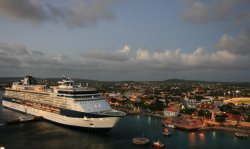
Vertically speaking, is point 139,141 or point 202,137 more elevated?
point 139,141

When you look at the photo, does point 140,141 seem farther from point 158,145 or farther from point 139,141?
point 158,145

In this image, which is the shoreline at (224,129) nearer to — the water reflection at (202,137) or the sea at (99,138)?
the sea at (99,138)

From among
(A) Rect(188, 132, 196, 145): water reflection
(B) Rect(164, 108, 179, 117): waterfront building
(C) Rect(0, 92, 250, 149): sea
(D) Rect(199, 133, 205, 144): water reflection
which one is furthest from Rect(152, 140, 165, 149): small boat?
(B) Rect(164, 108, 179, 117): waterfront building

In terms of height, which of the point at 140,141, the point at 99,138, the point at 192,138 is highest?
the point at 99,138

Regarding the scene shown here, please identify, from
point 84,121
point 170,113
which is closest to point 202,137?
point 84,121

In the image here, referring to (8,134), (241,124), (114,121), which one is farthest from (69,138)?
(241,124)

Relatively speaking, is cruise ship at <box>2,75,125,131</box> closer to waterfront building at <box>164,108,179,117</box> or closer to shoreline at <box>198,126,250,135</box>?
shoreline at <box>198,126,250,135</box>

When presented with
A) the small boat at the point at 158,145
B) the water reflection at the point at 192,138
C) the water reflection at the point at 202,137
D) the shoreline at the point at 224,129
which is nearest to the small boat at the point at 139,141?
the small boat at the point at 158,145
